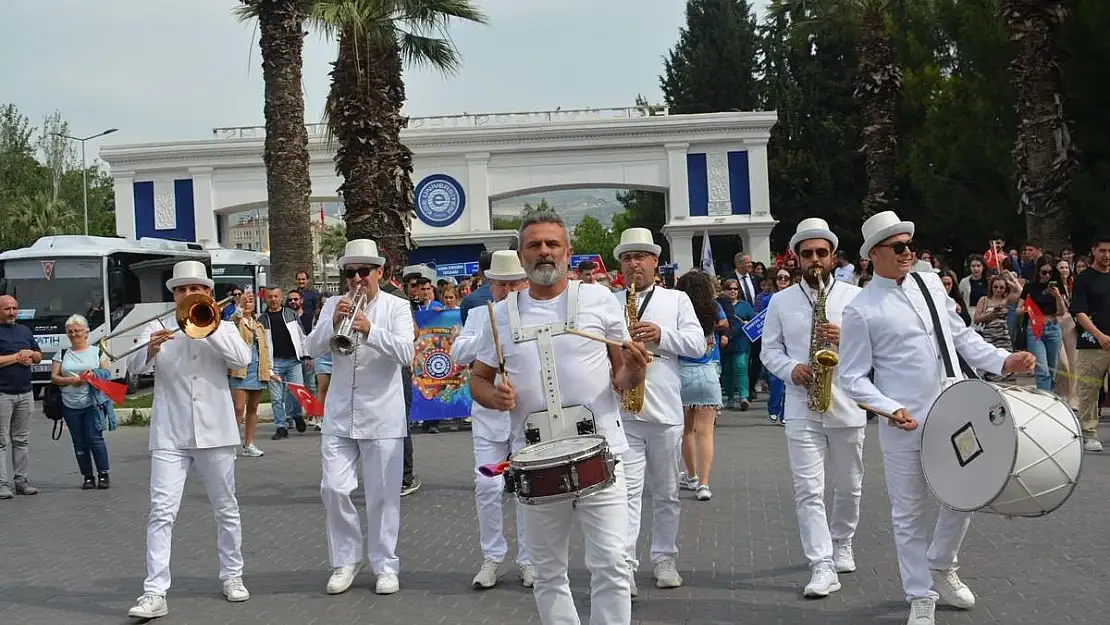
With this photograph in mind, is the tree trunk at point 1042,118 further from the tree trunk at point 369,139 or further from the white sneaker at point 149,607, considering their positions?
the white sneaker at point 149,607

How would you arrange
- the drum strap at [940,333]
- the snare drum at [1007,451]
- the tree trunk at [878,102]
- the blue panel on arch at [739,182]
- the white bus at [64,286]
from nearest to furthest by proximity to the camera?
1. the snare drum at [1007,451]
2. the drum strap at [940,333]
3. the white bus at [64,286]
4. the tree trunk at [878,102]
5. the blue panel on arch at [739,182]

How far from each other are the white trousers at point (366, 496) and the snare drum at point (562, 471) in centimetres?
301

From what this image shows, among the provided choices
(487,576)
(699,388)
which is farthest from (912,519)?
(699,388)

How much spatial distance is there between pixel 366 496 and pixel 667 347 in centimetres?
216

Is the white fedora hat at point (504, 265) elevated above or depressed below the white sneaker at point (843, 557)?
above

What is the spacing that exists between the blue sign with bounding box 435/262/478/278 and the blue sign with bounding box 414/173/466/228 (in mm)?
2070

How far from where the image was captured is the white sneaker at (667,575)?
759 centimetres

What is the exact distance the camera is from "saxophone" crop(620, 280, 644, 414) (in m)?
7.28

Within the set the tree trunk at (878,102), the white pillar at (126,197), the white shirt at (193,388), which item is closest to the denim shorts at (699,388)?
the white shirt at (193,388)

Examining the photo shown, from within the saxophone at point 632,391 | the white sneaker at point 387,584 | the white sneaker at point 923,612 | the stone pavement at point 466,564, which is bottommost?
the stone pavement at point 466,564

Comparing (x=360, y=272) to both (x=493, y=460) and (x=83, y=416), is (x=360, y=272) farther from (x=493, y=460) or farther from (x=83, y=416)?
(x=83, y=416)

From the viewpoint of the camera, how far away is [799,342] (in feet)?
25.6

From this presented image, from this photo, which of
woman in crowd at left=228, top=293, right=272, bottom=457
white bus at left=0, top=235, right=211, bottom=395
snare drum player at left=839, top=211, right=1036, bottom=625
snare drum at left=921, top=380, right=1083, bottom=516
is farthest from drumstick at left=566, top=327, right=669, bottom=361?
white bus at left=0, top=235, right=211, bottom=395

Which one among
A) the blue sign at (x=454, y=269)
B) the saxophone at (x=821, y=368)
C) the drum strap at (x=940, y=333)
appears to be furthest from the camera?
the blue sign at (x=454, y=269)
